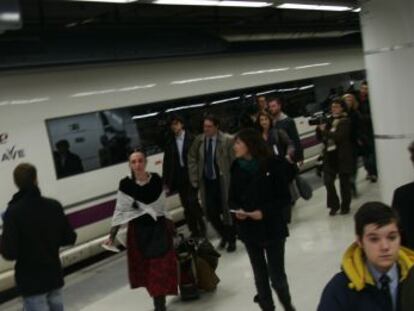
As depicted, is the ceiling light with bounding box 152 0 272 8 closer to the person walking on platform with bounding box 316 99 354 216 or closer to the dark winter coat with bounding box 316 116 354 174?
the person walking on platform with bounding box 316 99 354 216

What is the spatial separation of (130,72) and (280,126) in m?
2.41

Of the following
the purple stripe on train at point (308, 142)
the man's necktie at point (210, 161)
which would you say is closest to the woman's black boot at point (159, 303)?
the man's necktie at point (210, 161)

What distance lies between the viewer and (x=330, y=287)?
224 cm

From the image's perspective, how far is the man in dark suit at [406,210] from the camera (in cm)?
328

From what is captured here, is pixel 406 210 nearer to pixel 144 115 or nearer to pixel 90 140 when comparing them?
pixel 90 140

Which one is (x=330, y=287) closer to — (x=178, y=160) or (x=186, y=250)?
(x=186, y=250)

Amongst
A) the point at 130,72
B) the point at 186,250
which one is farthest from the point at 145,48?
the point at 186,250

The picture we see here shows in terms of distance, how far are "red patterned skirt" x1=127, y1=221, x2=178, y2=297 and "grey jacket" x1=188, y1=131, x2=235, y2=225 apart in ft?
5.65

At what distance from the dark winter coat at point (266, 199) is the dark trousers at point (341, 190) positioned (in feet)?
12.4

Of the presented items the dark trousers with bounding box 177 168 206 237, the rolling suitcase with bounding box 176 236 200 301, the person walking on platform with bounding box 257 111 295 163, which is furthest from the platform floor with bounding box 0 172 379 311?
the person walking on platform with bounding box 257 111 295 163

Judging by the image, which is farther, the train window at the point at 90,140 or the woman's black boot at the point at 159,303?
the train window at the point at 90,140

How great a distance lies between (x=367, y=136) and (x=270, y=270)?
4422mm

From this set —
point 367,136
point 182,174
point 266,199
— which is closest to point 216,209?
point 182,174

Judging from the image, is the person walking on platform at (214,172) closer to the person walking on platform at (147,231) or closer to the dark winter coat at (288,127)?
the dark winter coat at (288,127)
